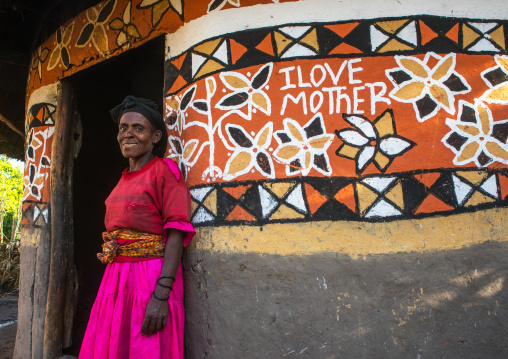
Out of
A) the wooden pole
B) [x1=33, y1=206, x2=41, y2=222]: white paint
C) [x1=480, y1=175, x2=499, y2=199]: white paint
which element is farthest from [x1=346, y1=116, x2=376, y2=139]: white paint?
[x1=33, y1=206, x2=41, y2=222]: white paint

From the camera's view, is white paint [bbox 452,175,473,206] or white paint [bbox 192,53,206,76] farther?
Answer: white paint [bbox 192,53,206,76]

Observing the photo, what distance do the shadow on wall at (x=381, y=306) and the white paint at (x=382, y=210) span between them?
22cm

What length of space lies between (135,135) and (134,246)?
0.67m

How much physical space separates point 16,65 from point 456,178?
4853 millimetres

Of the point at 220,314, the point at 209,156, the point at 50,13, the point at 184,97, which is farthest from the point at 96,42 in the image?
the point at 220,314

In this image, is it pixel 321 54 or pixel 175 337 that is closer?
pixel 175 337

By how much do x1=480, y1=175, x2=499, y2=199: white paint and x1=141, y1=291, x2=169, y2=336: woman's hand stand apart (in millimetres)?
1872

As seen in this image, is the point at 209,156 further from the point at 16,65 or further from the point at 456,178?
the point at 16,65

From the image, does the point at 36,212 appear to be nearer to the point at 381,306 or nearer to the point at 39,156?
the point at 39,156

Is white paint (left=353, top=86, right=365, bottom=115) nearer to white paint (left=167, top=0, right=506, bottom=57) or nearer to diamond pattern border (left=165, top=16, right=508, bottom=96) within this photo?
diamond pattern border (left=165, top=16, right=508, bottom=96)

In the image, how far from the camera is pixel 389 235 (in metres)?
1.99

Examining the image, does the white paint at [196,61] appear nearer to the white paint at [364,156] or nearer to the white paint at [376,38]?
the white paint at [376,38]

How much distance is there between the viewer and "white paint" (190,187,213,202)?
7.43ft

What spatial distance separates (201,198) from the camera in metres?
2.28
